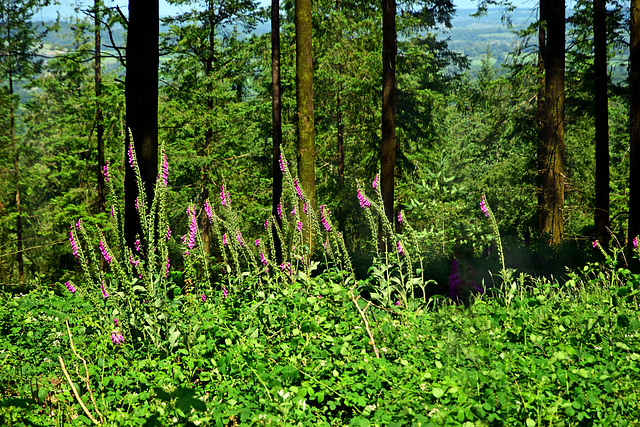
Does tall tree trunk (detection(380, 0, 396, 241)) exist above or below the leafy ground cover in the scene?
above

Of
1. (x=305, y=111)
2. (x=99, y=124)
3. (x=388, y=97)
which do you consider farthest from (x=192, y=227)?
(x=99, y=124)

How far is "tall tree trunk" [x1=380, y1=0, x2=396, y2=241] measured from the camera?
1162 centimetres

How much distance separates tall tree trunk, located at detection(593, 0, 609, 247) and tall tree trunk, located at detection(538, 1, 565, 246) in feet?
3.05

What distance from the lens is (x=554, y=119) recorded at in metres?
10.8

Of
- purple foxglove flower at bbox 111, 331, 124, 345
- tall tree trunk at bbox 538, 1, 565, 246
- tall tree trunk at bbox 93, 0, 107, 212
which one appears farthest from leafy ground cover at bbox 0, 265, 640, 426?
tall tree trunk at bbox 93, 0, 107, 212

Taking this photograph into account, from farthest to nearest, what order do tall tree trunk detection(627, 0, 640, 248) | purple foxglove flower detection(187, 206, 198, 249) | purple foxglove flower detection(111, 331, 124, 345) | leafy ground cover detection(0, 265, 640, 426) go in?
tall tree trunk detection(627, 0, 640, 248), purple foxglove flower detection(187, 206, 198, 249), purple foxglove flower detection(111, 331, 124, 345), leafy ground cover detection(0, 265, 640, 426)

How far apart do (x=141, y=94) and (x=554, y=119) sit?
356 inches

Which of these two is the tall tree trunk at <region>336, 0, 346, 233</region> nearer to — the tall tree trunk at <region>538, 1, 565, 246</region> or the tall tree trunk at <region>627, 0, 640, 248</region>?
the tall tree trunk at <region>538, 1, 565, 246</region>

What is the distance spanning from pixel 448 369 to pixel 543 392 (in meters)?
0.50

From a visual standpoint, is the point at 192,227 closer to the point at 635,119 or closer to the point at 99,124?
the point at 635,119

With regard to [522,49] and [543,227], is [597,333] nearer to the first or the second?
[543,227]

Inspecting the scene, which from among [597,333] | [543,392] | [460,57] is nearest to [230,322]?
[543,392]

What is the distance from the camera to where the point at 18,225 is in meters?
26.4

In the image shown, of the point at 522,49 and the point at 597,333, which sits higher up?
the point at 522,49
